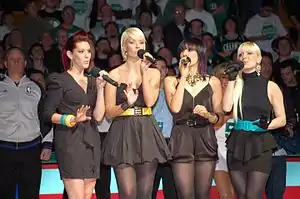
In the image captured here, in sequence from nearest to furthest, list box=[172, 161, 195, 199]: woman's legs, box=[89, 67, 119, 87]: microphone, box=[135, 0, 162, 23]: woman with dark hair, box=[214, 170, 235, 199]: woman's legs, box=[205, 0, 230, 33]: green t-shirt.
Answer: box=[89, 67, 119, 87]: microphone → box=[172, 161, 195, 199]: woman's legs → box=[214, 170, 235, 199]: woman's legs → box=[135, 0, 162, 23]: woman with dark hair → box=[205, 0, 230, 33]: green t-shirt

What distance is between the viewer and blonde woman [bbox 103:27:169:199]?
411cm

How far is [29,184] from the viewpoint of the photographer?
492 centimetres

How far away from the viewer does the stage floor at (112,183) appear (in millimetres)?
5566

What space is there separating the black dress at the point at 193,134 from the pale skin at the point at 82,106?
1.91 feet

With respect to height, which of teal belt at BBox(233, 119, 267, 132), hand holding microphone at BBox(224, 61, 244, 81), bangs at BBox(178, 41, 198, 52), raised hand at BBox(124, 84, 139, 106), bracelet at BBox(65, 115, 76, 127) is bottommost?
teal belt at BBox(233, 119, 267, 132)

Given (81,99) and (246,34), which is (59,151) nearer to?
(81,99)

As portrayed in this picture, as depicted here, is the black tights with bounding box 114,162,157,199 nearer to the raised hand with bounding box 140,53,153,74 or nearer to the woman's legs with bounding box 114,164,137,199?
the woman's legs with bounding box 114,164,137,199

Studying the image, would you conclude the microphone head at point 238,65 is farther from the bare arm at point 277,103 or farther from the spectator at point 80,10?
the spectator at point 80,10

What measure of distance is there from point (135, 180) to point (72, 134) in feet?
1.61

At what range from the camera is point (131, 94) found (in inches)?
163

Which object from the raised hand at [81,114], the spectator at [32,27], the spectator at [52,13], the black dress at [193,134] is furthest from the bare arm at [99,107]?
the spectator at [52,13]

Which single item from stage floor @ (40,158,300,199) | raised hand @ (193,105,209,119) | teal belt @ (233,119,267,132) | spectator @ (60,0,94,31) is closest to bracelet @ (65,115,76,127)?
raised hand @ (193,105,209,119)

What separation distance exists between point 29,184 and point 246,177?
64.4 inches

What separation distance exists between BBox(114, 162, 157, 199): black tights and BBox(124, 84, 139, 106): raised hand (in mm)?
407
